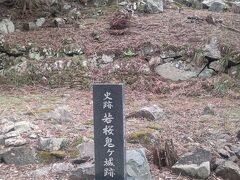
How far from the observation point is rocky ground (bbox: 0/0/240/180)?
4734mm

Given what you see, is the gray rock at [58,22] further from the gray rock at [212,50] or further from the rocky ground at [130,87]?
the gray rock at [212,50]

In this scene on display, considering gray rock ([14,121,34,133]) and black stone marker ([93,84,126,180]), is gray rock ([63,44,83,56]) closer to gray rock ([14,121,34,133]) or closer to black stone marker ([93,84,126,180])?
gray rock ([14,121,34,133])

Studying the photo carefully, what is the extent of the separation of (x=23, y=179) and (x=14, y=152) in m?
0.45

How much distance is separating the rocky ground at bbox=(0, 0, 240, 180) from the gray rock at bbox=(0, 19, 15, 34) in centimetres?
2

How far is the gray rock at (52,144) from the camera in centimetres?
497

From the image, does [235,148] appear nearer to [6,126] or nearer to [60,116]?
[60,116]

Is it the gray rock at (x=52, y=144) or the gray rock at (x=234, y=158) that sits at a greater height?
the gray rock at (x=52, y=144)

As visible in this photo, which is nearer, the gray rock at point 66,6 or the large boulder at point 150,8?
the gray rock at point 66,6

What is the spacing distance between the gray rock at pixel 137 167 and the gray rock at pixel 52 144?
1004mm

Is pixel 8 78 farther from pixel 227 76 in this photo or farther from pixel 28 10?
pixel 227 76

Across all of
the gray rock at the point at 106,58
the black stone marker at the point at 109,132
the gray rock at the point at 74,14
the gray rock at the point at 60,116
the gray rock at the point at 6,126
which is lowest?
the gray rock at the point at 106,58

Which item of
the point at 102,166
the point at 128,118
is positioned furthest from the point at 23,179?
the point at 128,118

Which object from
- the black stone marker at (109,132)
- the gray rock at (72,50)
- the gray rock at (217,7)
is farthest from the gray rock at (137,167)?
the gray rock at (217,7)

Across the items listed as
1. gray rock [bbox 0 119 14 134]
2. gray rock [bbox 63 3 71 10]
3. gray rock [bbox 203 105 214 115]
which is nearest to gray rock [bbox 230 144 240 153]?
gray rock [bbox 203 105 214 115]
